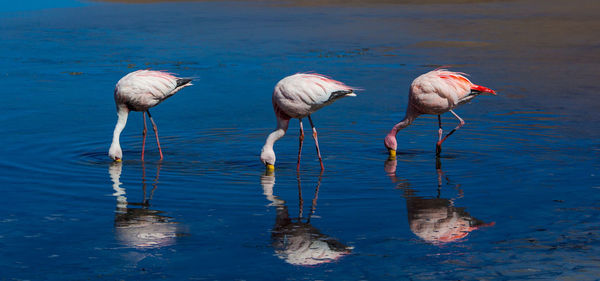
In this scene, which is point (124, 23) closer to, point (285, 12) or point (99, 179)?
point (285, 12)

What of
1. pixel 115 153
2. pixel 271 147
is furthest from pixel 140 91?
pixel 271 147

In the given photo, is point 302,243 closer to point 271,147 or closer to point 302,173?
point 302,173

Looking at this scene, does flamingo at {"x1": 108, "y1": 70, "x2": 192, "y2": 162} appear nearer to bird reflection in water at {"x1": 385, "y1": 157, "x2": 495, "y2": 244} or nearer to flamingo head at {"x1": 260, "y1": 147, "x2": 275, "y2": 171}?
flamingo head at {"x1": 260, "y1": 147, "x2": 275, "y2": 171}

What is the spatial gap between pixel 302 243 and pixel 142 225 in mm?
1262

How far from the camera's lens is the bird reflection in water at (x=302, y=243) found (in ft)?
17.2

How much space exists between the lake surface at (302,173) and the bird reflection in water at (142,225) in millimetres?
24

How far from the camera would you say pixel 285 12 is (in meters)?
27.1

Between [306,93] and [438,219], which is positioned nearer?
[438,219]

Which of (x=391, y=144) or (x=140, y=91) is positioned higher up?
(x=140, y=91)

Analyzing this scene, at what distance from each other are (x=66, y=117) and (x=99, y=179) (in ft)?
12.2

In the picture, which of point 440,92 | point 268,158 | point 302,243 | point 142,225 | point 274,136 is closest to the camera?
point 302,243

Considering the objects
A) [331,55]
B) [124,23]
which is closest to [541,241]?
[331,55]

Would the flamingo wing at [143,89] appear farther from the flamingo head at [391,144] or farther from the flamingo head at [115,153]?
the flamingo head at [391,144]

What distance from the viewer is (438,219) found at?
20.2 ft
